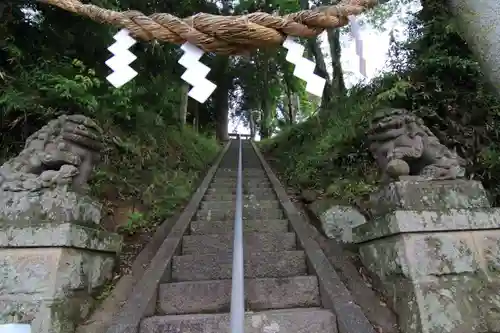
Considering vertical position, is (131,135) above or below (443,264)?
above

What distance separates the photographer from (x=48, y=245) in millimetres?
1778

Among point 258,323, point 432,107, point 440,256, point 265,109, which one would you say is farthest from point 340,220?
point 265,109

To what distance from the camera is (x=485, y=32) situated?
1.32 m

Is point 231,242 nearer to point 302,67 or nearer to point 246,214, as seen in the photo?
point 246,214

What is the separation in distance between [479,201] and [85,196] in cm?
226

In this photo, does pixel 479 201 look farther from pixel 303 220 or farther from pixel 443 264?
pixel 303 220

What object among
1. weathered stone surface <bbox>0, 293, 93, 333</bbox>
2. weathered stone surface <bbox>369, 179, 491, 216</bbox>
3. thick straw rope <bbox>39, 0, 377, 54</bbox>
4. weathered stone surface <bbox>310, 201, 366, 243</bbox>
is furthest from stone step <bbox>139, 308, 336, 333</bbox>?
thick straw rope <bbox>39, 0, 377, 54</bbox>

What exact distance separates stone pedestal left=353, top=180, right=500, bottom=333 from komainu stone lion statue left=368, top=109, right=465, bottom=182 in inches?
3.4

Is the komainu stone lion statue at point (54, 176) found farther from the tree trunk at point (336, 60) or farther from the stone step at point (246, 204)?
the tree trunk at point (336, 60)

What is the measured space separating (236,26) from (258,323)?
159 cm

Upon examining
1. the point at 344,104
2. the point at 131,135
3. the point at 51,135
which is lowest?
the point at 51,135

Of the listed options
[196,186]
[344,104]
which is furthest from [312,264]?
[344,104]

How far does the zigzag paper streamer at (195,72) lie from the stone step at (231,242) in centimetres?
185

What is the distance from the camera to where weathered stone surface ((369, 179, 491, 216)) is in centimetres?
189
